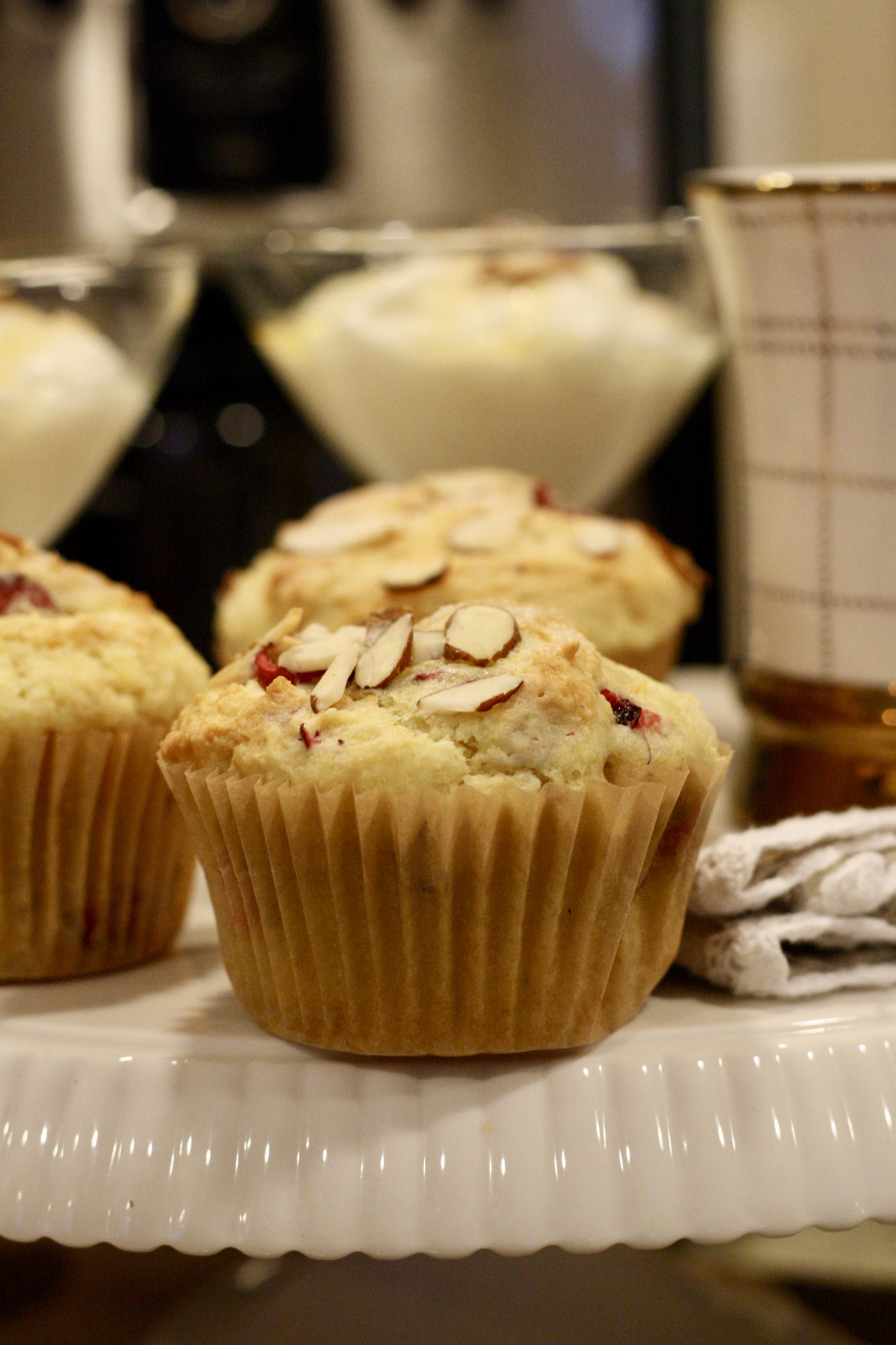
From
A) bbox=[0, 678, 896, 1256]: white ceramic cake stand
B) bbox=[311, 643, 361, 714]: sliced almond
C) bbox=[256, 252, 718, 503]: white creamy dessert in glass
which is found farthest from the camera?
bbox=[256, 252, 718, 503]: white creamy dessert in glass

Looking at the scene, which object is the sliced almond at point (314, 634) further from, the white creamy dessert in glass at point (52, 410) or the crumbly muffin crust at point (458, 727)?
the white creamy dessert in glass at point (52, 410)

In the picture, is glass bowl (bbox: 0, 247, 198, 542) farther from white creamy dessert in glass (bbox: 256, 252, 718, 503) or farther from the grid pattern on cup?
the grid pattern on cup

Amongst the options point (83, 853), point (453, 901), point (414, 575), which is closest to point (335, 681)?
point (453, 901)

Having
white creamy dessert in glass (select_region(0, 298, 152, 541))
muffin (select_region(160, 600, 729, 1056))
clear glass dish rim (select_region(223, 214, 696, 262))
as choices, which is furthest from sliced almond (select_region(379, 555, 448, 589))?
clear glass dish rim (select_region(223, 214, 696, 262))

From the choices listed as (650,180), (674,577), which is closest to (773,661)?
(674,577)

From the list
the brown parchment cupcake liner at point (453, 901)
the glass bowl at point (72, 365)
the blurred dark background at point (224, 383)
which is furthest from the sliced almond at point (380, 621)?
the blurred dark background at point (224, 383)

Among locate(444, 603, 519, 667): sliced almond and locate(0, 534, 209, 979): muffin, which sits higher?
locate(444, 603, 519, 667): sliced almond

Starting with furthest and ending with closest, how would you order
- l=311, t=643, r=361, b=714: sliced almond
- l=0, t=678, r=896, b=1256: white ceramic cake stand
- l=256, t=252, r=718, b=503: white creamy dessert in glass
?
l=256, t=252, r=718, b=503: white creamy dessert in glass
l=311, t=643, r=361, b=714: sliced almond
l=0, t=678, r=896, b=1256: white ceramic cake stand
